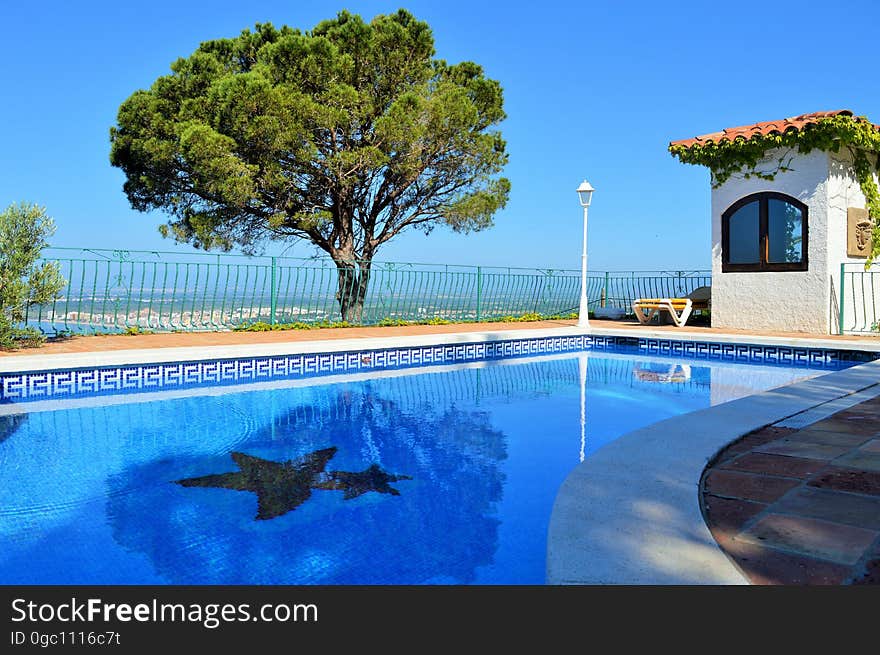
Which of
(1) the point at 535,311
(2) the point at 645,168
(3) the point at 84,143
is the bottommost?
(1) the point at 535,311

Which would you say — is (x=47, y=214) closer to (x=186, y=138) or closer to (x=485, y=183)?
(x=186, y=138)

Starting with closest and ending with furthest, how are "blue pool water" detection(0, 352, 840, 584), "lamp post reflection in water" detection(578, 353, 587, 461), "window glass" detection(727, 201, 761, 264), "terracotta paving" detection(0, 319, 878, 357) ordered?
"blue pool water" detection(0, 352, 840, 584)
"lamp post reflection in water" detection(578, 353, 587, 461)
"terracotta paving" detection(0, 319, 878, 357)
"window glass" detection(727, 201, 761, 264)

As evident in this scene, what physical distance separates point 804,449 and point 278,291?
8.98 m

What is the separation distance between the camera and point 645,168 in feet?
67.3

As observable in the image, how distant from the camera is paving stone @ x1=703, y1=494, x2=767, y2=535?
2.10 meters

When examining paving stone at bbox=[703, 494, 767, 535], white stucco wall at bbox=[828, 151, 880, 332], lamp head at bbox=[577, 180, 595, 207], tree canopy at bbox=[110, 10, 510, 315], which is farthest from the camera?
tree canopy at bbox=[110, 10, 510, 315]

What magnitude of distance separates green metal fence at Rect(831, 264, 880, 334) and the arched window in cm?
64

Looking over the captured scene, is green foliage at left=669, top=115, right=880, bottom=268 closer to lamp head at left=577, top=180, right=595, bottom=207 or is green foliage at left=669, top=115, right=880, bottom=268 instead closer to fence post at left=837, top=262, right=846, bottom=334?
Answer: fence post at left=837, top=262, right=846, bottom=334

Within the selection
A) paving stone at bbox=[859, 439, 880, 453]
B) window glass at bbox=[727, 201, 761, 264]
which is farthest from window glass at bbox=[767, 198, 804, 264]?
paving stone at bbox=[859, 439, 880, 453]

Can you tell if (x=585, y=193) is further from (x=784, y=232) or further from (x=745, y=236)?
(x=784, y=232)

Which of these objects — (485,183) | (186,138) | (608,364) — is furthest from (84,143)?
(608,364)

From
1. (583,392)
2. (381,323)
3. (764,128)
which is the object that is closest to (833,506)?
(583,392)

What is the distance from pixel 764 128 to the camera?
9.74 m
